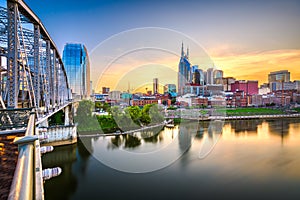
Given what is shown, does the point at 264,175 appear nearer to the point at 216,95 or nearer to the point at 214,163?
the point at 214,163

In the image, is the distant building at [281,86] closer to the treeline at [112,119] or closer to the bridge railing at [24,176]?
the treeline at [112,119]

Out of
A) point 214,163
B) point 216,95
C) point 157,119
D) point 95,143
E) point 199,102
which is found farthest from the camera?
point 216,95

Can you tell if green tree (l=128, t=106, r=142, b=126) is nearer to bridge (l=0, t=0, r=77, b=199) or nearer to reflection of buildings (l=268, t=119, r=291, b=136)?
bridge (l=0, t=0, r=77, b=199)

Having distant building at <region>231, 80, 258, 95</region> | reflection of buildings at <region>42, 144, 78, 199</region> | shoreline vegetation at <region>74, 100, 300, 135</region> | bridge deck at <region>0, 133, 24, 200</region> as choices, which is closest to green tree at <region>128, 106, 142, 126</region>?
shoreline vegetation at <region>74, 100, 300, 135</region>

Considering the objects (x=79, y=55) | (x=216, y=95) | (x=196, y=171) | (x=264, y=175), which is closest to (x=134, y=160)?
(x=196, y=171)

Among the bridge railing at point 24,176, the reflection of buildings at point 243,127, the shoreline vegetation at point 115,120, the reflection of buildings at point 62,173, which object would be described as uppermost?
the bridge railing at point 24,176

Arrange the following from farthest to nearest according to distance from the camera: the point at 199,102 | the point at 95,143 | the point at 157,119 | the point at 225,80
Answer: the point at 225,80 < the point at 199,102 < the point at 157,119 < the point at 95,143

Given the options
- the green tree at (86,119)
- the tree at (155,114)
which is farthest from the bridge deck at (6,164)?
the tree at (155,114)
